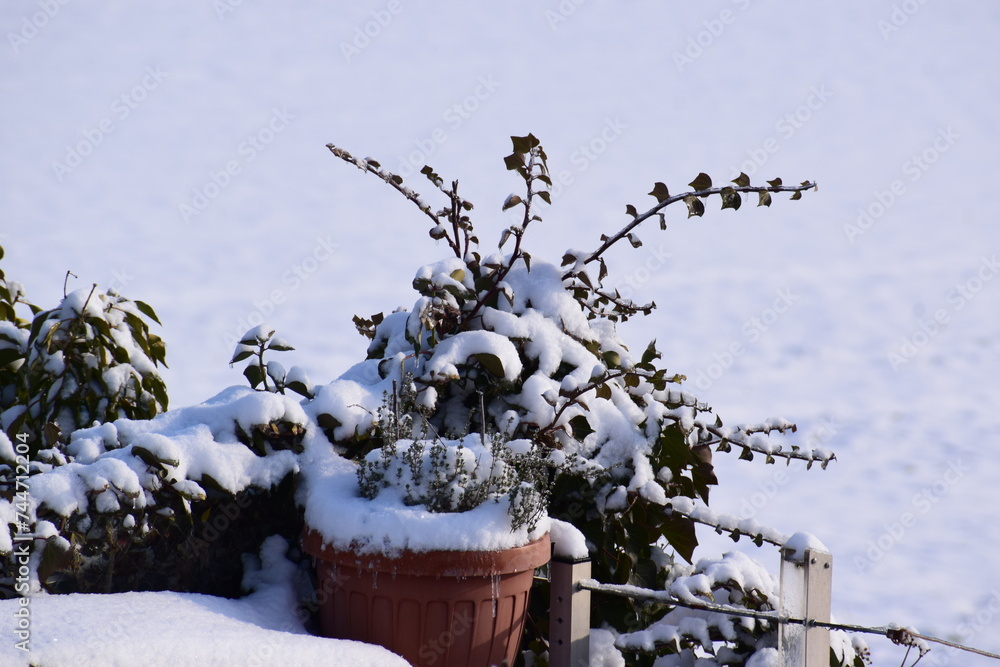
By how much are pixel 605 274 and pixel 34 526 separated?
73.0 inches

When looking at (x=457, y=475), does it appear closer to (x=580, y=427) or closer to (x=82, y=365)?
(x=580, y=427)

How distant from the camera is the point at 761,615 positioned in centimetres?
262

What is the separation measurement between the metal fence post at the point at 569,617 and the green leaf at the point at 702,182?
4.07 feet

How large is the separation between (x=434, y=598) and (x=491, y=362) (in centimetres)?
74

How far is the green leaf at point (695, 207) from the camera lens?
3.25 meters

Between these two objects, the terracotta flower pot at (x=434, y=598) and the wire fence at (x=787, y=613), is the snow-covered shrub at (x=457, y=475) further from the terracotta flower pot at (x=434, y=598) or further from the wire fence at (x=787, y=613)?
the wire fence at (x=787, y=613)

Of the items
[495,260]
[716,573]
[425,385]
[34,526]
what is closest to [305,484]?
[425,385]

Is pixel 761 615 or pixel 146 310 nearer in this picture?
pixel 761 615

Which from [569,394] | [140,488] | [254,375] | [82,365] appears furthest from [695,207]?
[82,365]

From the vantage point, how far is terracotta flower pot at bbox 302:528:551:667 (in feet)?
8.46

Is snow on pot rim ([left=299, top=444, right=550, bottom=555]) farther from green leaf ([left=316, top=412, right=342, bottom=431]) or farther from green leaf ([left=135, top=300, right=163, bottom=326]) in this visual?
green leaf ([left=135, top=300, right=163, bottom=326])

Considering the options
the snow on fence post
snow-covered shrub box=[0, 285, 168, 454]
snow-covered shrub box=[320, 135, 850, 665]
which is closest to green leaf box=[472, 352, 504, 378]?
snow-covered shrub box=[320, 135, 850, 665]

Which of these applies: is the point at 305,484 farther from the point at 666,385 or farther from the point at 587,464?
the point at 666,385

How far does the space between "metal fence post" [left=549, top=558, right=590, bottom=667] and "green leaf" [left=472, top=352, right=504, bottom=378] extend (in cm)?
58
